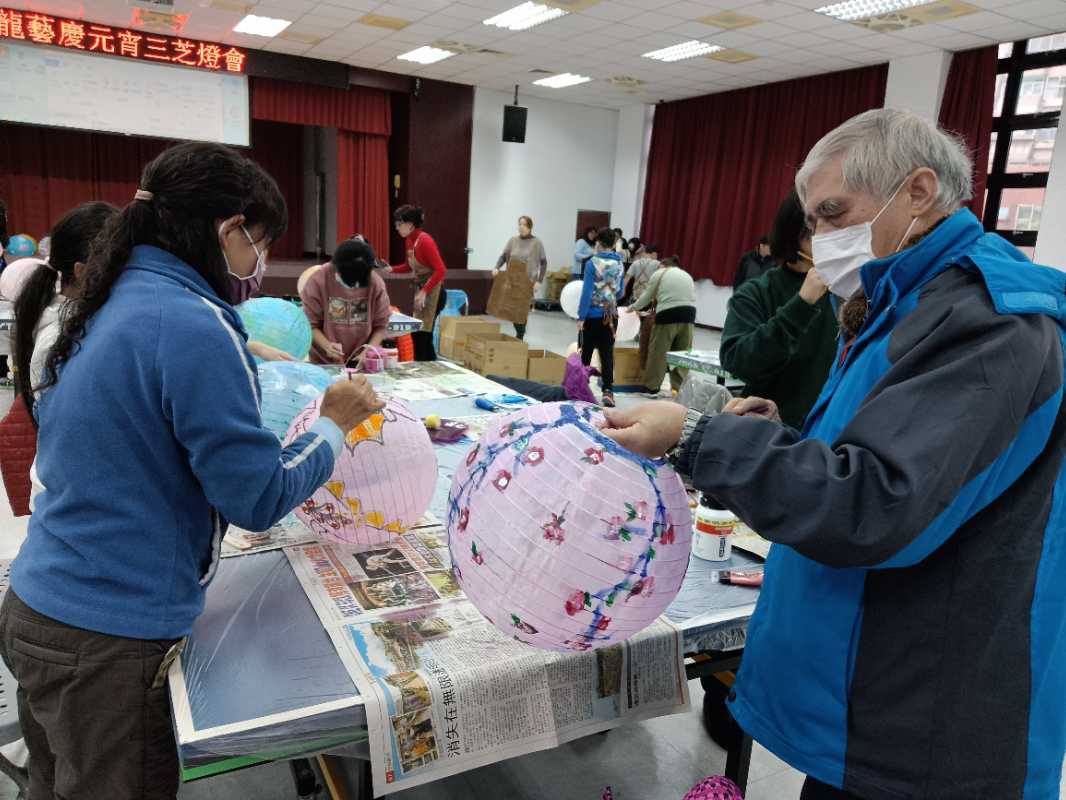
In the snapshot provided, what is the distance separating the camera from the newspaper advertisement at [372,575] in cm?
130

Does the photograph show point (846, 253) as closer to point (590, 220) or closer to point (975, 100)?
point (975, 100)

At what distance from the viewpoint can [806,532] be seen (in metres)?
0.76

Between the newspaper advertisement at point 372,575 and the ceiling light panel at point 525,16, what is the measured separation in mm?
6677

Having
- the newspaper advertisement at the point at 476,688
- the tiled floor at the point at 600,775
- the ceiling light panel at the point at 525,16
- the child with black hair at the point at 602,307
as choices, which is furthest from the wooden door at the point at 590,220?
the newspaper advertisement at the point at 476,688

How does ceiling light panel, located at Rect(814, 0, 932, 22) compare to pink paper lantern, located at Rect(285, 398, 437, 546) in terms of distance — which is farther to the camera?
ceiling light panel, located at Rect(814, 0, 932, 22)

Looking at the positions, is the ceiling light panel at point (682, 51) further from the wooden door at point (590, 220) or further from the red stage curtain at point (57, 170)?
the red stage curtain at point (57, 170)

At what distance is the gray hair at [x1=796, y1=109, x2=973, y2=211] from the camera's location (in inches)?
36.3

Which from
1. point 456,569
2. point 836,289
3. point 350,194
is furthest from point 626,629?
point 350,194

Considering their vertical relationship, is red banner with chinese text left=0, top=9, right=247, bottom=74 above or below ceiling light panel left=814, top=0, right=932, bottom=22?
below

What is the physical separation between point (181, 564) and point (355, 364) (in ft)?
7.80

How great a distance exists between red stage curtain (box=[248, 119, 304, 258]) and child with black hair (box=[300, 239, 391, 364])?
956 centimetres

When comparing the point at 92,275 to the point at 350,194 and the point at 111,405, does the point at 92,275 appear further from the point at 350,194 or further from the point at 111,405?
the point at 350,194

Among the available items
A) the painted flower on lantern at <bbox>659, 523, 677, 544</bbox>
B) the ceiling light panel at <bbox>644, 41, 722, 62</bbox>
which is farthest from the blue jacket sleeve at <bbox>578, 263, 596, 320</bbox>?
the painted flower on lantern at <bbox>659, 523, 677, 544</bbox>

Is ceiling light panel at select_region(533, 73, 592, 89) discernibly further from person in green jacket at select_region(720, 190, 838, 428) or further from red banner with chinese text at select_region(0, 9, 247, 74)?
person in green jacket at select_region(720, 190, 838, 428)
